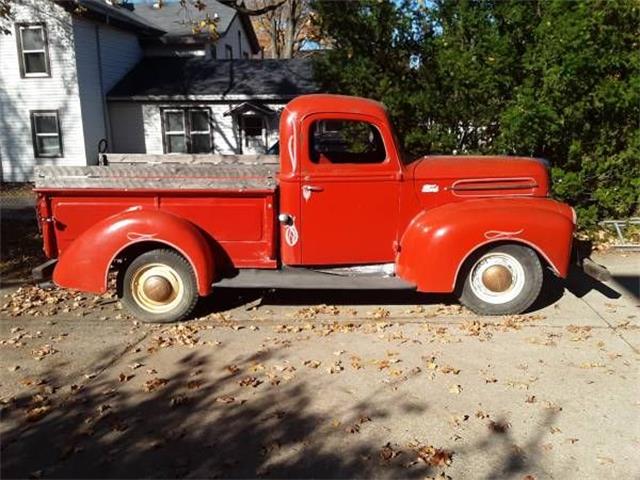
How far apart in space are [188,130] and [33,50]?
16.6 feet

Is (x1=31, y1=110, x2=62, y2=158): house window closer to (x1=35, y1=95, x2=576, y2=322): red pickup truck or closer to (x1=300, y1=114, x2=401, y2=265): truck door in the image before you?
(x1=35, y1=95, x2=576, y2=322): red pickup truck

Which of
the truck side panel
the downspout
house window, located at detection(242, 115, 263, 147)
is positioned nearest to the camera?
the truck side panel

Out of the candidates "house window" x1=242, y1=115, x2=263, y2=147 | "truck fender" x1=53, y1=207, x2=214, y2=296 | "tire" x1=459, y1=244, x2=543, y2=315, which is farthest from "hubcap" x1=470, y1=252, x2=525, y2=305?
"house window" x1=242, y1=115, x2=263, y2=147

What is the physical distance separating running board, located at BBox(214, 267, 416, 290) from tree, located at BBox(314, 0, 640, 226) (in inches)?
144

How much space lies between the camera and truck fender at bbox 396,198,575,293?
5.44 meters

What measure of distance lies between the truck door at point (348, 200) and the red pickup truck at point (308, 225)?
10 mm

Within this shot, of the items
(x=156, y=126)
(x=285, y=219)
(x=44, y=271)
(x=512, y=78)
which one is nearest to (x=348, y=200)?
(x=285, y=219)

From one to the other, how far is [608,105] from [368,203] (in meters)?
4.52

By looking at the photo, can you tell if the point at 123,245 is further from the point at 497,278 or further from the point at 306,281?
the point at 497,278

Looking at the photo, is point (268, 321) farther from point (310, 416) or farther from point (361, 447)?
point (361, 447)

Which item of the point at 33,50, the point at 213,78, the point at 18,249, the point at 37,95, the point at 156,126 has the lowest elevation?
the point at 18,249

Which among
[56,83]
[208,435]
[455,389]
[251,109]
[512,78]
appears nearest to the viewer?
[208,435]

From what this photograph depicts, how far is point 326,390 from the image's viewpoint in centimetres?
429

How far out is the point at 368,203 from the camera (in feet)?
18.7
